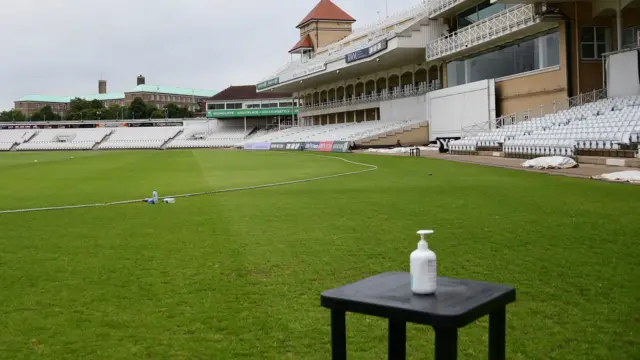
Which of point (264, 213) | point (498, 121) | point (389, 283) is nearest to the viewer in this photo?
point (389, 283)

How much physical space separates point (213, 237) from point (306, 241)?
175cm

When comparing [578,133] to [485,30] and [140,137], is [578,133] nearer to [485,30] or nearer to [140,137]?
[485,30]

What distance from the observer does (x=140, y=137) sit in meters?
115

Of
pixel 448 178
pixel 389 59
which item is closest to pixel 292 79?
pixel 389 59

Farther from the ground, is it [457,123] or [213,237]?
[457,123]

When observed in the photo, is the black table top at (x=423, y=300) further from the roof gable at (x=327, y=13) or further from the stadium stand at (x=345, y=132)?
the roof gable at (x=327, y=13)

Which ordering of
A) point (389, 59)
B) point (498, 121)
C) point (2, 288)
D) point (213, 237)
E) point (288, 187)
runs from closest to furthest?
1. point (2, 288)
2. point (213, 237)
3. point (288, 187)
4. point (498, 121)
5. point (389, 59)

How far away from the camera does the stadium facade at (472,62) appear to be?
123 feet

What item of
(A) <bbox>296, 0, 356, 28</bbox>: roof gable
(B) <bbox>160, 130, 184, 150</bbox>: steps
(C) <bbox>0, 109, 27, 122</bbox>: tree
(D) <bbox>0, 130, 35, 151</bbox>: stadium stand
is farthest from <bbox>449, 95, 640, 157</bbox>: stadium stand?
(C) <bbox>0, 109, 27, 122</bbox>: tree

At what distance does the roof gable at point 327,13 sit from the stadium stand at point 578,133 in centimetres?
6320

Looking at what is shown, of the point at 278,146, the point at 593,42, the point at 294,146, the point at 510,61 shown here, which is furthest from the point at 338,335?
the point at 278,146

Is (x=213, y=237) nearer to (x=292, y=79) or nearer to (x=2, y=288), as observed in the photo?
(x=2, y=288)

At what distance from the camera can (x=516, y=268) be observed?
7.94 meters

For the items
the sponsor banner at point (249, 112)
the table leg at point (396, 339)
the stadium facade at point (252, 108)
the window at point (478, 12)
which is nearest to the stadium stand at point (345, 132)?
the window at point (478, 12)
